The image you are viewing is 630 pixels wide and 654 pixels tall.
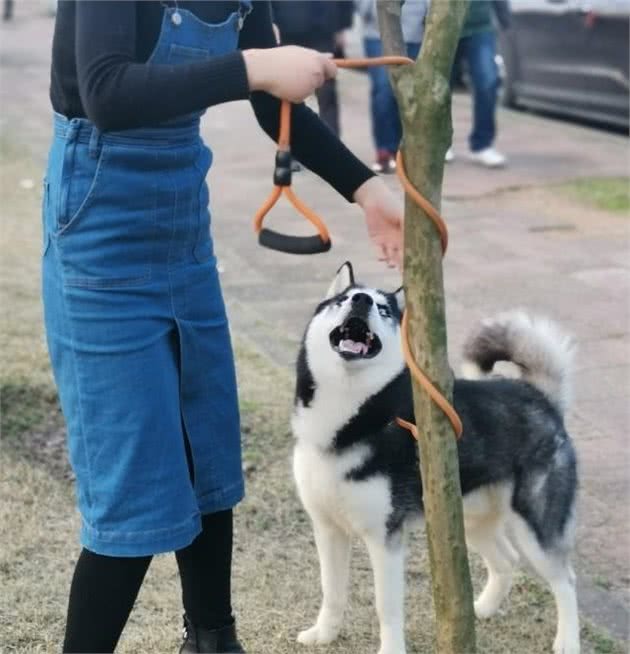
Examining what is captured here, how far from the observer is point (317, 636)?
349 cm

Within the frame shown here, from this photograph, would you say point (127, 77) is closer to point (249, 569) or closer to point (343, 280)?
point (343, 280)

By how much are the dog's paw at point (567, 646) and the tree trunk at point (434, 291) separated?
101 cm

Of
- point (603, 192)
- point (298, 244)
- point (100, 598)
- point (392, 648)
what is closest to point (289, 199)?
point (298, 244)

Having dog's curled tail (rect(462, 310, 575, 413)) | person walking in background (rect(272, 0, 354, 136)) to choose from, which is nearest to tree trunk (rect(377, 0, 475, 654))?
dog's curled tail (rect(462, 310, 575, 413))

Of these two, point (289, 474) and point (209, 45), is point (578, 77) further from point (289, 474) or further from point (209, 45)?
point (209, 45)

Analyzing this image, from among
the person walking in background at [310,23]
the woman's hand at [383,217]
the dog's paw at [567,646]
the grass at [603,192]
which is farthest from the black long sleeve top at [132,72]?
the grass at [603,192]

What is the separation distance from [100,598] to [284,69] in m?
1.14

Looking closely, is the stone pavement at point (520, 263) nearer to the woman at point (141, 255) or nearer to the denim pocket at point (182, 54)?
the woman at point (141, 255)

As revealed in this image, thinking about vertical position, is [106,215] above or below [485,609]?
above

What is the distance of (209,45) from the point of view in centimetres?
249

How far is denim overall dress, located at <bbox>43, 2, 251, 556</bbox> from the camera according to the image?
8.16 feet

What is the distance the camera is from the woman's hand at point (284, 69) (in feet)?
7.52

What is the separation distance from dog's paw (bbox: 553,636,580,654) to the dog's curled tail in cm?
63

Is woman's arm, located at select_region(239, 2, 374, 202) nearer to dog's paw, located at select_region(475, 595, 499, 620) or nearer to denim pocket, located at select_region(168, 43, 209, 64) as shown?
denim pocket, located at select_region(168, 43, 209, 64)
